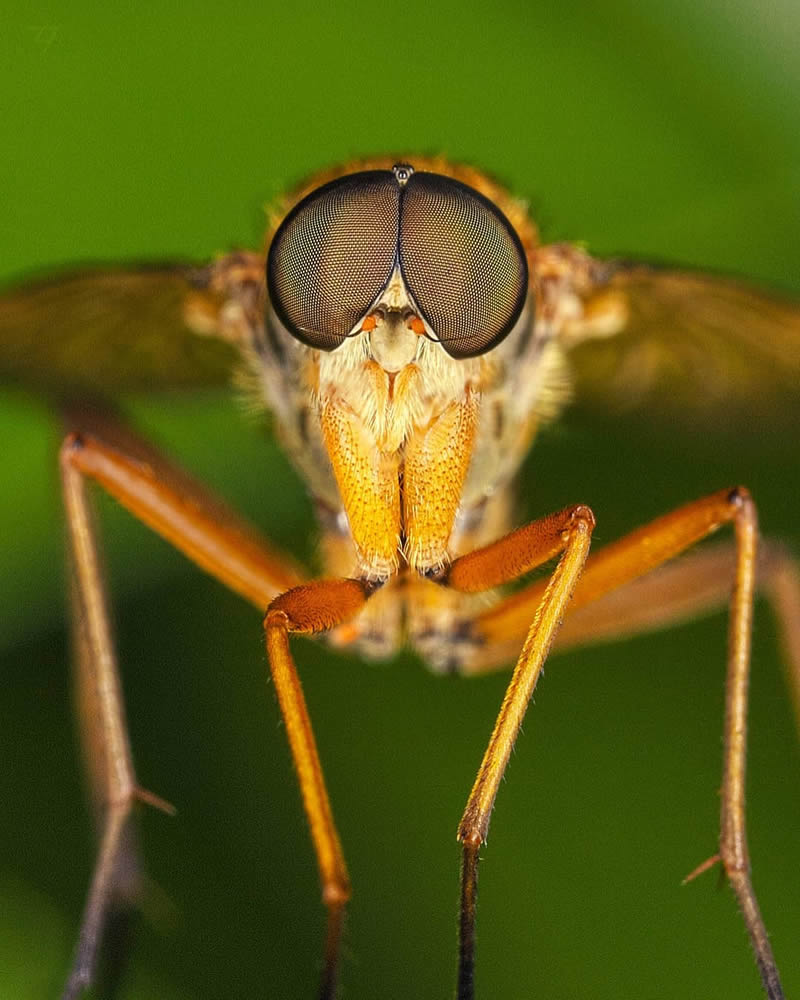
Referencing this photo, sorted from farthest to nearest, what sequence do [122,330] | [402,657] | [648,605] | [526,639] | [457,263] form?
1. [402,657]
2. [122,330]
3. [648,605]
4. [457,263]
5. [526,639]

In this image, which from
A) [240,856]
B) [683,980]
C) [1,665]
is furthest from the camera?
[1,665]

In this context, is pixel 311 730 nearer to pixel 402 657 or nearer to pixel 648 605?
pixel 648 605

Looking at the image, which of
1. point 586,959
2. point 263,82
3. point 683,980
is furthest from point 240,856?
point 263,82

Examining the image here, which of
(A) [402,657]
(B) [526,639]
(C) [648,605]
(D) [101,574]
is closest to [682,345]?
(C) [648,605]

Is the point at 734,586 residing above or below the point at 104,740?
above

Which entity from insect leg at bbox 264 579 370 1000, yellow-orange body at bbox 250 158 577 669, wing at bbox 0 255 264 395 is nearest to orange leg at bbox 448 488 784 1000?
yellow-orange body at bbox 250 158 577 669

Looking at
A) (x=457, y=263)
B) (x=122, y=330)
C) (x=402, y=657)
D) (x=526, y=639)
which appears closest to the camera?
(x=526, y=639)

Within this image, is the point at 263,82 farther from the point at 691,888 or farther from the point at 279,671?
the point at 691,888

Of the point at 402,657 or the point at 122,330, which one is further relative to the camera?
the point at 402,657
